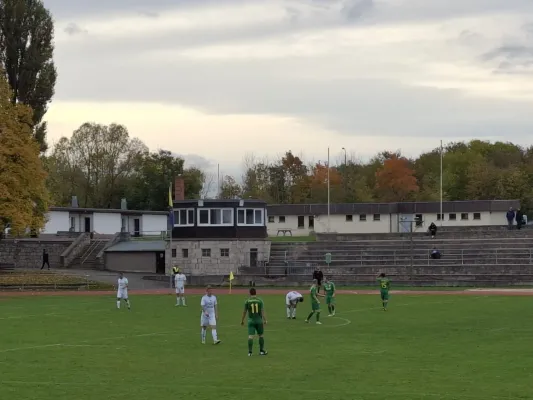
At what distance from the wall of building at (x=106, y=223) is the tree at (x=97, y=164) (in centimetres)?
3081

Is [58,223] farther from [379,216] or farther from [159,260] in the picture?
[379,216]

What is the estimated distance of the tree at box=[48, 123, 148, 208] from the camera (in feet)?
420

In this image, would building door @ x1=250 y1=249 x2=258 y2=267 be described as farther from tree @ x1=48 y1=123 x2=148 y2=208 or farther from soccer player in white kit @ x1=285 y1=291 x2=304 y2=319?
tree @ x1=48 y1=123 x2=148 y2=208

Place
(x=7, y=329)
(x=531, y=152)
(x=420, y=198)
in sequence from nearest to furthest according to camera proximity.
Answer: (x=7, y=329) → (x=420, y=198) → (x=531, y=152)

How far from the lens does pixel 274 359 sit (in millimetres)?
25719

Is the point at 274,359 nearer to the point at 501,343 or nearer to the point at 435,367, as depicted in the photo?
the point at 435,367

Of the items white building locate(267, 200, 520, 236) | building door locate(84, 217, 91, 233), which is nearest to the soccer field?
white building locate(267, 200, 520, 236)

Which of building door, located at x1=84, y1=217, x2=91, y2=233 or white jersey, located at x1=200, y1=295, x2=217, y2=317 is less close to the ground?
building door, located at x1=84, y1=217, x2=91, y2=233

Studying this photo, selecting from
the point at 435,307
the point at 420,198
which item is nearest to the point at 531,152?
the point at 420,198

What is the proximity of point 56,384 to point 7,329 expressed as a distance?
15.2 metres

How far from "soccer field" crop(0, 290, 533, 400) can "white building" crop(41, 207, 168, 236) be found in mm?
50166

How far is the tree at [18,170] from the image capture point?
62.6 meters

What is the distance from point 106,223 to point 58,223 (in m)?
5.03

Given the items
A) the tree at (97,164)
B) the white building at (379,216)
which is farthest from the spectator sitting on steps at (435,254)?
the tree at (97,164)
